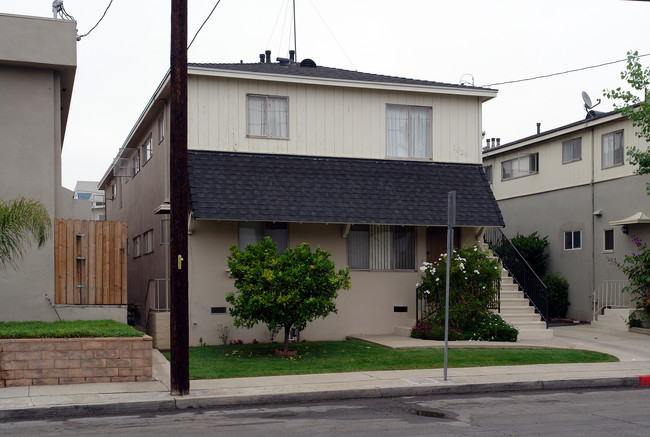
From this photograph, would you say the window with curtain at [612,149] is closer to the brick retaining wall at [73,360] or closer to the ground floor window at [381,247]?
the ground floor window at [381,247]

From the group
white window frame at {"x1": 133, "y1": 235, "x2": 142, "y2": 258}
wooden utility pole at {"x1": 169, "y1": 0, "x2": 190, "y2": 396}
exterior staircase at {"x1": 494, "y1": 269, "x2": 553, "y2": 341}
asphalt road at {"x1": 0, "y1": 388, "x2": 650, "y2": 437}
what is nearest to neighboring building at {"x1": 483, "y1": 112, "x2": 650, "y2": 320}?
exterior staircase at {"x1": 494, "y1": 269, "x2": 553, "y2": 341}

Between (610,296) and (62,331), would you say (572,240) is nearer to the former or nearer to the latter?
(610,296)

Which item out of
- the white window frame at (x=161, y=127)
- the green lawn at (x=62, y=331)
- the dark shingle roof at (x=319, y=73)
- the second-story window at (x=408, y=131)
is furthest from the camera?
the white window frame at (x=161, y=127)

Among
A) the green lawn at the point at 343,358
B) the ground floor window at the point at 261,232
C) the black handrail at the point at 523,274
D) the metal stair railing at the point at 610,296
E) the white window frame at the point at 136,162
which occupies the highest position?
the white window frame at the point at 136,162

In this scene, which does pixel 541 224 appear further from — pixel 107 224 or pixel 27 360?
pixel 27 360

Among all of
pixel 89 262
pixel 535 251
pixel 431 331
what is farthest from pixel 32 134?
pixel 535 251

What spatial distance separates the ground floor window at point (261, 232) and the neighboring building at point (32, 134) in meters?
3.44

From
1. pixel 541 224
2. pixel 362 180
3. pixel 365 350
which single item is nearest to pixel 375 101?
pixel 362 180

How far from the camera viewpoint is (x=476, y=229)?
63.6 ft

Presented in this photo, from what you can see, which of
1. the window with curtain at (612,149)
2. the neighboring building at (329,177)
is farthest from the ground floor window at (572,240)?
the neighboring building at (329,177)

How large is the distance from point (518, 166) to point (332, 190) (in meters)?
12.9

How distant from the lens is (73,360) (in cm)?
1195

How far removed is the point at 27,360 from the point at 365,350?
7146 millimetres

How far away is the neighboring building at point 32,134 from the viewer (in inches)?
608
